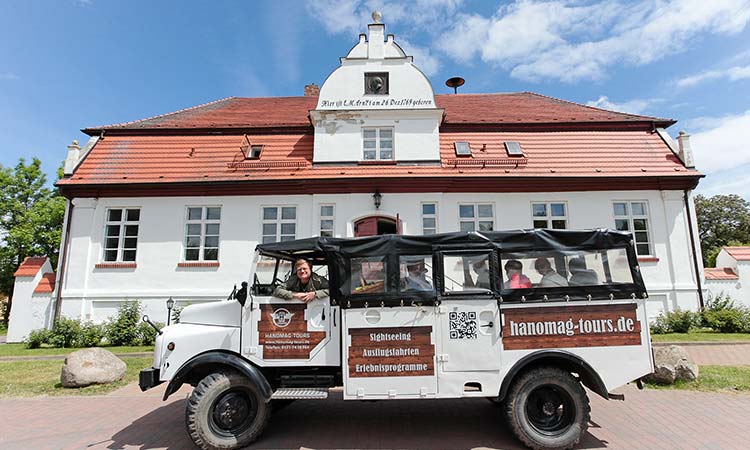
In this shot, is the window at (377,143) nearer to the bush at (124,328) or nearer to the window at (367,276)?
the bush at (124,328)

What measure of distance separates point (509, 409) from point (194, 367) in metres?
3.69

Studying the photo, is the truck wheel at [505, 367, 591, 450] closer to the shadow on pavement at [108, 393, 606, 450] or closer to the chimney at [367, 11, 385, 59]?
the shadow on pavement at [108, 393, 606, 450]

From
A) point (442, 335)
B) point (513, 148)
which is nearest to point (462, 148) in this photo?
point (513, 148)

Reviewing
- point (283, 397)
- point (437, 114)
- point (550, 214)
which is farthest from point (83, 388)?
point (550, 214)

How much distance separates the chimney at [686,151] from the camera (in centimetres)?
1242

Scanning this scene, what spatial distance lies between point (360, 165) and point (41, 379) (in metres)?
9.67

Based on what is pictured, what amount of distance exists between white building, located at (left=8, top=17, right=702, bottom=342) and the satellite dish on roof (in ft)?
20.9

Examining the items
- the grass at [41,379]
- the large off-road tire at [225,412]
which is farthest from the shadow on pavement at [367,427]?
the grass at [41,379]

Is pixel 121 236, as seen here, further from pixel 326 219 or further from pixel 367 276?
pixel 367 276

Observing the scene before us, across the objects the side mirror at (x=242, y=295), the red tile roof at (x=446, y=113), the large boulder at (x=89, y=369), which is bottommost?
the large boulder at (x=89, y=369)

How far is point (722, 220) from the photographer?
3984 centimetres

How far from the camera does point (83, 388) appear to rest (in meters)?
7.00

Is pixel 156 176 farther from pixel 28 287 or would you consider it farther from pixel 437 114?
pixel 437 114

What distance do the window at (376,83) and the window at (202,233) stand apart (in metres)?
6.76
